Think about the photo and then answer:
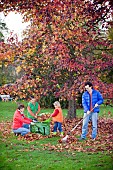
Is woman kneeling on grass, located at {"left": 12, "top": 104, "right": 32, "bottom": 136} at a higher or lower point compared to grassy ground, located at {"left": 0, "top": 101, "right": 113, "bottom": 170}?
higher

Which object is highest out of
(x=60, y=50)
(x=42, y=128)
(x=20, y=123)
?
(x=60, y=50)

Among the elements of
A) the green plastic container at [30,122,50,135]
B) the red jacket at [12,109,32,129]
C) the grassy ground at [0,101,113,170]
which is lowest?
the grassy ground at [0,101,113,170]

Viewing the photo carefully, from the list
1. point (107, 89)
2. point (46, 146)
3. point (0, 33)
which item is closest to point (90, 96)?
point (46, 146)

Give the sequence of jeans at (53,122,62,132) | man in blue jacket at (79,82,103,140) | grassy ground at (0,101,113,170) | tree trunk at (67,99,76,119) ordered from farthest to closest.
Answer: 1. tree trunk at (67,99,76,119)
2. jeans at (53,122,62,132)
3. man in blue jacket at (79,82,103,140)
4. grassy ground at (0,101,113,170)

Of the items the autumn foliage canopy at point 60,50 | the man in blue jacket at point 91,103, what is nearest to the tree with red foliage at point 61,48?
the autumn foliage canopy at point 60,50

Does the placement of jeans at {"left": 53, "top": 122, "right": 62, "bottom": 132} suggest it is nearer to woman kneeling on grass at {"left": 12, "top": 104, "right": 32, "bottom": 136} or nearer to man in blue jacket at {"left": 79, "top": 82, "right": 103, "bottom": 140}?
woman kneeling on grass at {"left": 12, "top": 104, "right": 32, "bottom": 136}

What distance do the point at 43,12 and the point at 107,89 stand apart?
10.1 feet

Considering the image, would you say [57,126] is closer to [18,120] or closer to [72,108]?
[18,120]

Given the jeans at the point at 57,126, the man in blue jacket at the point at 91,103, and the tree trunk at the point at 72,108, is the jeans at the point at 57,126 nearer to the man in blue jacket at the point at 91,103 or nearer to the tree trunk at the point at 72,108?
the man in blue jacket at the point at 91,103

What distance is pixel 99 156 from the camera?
26.3 ft

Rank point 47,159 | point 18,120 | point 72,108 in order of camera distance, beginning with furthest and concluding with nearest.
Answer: point 72,108 < point 18,120 < point 47,159

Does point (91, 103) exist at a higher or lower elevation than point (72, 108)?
higher

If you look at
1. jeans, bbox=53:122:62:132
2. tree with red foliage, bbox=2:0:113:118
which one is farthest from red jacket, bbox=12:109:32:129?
tree with red foliage, bbox=2:0:113:118

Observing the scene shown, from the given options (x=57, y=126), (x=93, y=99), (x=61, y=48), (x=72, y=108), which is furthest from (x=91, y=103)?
(x=72, y=108)
